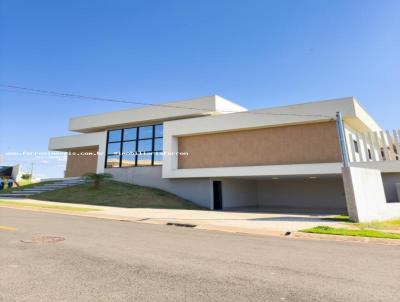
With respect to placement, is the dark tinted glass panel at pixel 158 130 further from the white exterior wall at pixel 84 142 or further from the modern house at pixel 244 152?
the white exterior wall at pixel 84 142

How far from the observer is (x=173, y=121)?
85.6 feet

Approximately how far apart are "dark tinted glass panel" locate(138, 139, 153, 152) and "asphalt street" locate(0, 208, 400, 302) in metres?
20.2

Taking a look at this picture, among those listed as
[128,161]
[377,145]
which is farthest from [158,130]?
[377,145]

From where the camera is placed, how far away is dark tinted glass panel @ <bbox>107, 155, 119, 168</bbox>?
1186 inches

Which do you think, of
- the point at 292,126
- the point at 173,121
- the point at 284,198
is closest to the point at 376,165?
the point at 292,126

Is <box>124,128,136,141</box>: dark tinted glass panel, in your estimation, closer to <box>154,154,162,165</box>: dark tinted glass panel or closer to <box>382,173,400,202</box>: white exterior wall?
<box>154,154,162,165</box>: dark tinted glass panel

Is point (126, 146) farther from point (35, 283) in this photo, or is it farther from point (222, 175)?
point (35, 283)

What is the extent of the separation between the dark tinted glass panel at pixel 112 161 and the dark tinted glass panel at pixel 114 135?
2019 mm

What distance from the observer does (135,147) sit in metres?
29.2

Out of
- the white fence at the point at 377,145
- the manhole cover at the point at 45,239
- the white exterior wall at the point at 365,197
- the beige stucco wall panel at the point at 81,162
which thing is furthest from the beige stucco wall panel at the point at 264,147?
the manhole cover at the point at 45,239

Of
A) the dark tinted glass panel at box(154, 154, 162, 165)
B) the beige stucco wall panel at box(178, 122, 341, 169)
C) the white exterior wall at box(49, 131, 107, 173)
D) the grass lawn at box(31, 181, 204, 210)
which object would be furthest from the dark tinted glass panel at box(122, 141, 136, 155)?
the beige stucco wall panel at box(178, 122, 341, 169)

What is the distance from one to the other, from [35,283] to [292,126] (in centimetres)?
2025

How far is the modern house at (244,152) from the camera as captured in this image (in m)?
19.5

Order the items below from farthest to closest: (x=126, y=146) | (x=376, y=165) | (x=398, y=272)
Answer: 1. (x=126, y=146)
2. (x=376, y=165)
3. (x=398, y=272)
